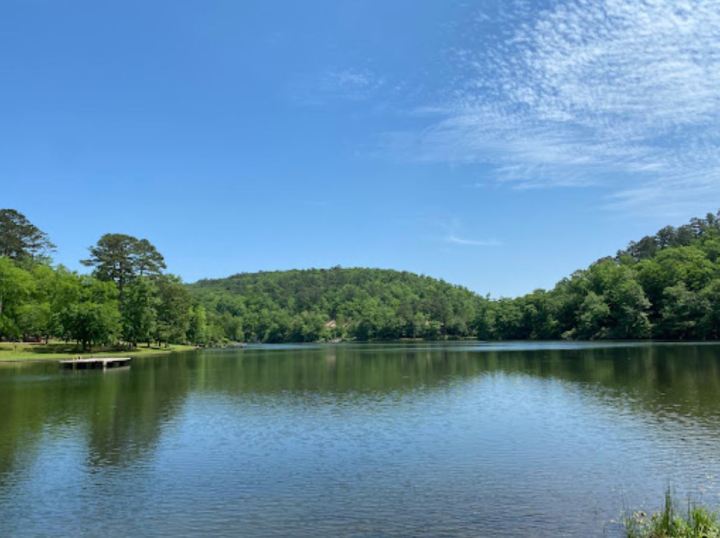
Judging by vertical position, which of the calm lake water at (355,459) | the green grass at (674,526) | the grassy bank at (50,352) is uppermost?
the grassy bank at (50,352)

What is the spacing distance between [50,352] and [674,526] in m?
83.7

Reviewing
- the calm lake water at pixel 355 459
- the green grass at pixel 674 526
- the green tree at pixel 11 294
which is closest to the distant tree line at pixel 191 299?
the green tree at pixel 11 294

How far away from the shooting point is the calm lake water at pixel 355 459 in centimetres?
1396

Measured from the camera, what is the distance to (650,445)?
20.9 metres

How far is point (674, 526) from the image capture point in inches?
445

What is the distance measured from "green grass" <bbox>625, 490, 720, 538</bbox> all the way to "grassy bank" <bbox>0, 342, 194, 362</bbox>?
72.0m

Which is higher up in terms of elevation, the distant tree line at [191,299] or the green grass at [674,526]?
the distant tree line at [191,299]

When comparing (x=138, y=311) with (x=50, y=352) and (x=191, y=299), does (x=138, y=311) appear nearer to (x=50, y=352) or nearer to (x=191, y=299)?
(x=50, y=352)

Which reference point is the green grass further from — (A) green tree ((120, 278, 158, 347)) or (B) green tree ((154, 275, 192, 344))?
(B) green tree ((154, 275, 192, 344))

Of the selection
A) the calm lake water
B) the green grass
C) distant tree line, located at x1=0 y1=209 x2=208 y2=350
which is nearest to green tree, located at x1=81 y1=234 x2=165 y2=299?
distant tree line, located at x1=0 y1=209 x2=208 y2=350

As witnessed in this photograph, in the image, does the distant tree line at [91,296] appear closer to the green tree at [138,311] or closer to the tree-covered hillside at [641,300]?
the green tree at [138,311]

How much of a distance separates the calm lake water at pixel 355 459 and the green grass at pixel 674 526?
39.3 inches

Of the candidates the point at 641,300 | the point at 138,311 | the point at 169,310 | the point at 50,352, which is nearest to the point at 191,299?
the point at 169,310

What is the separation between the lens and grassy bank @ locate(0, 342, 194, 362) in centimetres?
7106
